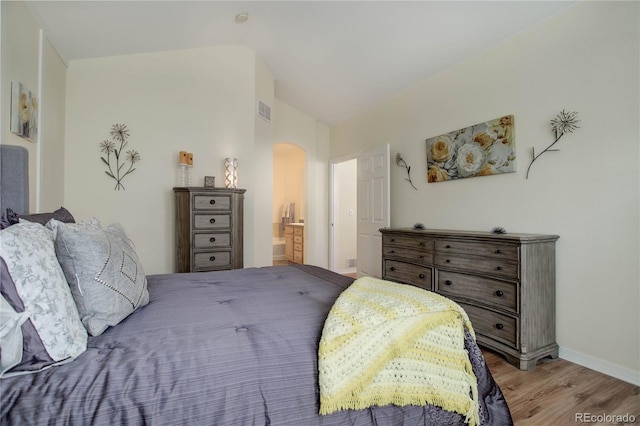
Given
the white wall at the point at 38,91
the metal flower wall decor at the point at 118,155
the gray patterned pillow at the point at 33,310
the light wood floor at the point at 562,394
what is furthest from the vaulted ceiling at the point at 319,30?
the light wood floor at the point at 562,394

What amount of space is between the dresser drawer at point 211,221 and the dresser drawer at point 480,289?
7.12 ft

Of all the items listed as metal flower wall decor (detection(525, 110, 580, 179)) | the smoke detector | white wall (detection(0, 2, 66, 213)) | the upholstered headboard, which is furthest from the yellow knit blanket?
the smoke detector

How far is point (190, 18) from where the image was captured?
2.85 meters

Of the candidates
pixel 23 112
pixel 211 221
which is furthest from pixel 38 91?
pixel 211 221

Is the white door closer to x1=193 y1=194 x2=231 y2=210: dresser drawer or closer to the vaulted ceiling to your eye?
the vaulted ceiling

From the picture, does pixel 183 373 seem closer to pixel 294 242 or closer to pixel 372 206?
pixel 372 206

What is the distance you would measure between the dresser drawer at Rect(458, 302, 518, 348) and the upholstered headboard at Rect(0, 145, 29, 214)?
301 cm

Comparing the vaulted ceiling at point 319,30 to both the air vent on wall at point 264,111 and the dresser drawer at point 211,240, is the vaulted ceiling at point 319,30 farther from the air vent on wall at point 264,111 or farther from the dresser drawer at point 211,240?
the dresser drawer at point 211,240

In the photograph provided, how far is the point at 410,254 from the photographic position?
3031mm

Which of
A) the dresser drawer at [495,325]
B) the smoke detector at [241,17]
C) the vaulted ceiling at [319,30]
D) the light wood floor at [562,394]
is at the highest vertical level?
the smoke detector at [241,17]

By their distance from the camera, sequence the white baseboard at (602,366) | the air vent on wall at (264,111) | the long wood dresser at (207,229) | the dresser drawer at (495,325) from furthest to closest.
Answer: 1. the air vent on wall at (264,111)
2. the long wood dresser at (207,229)
3. the dresser drawer at (495,325)
4. the white baseboard at (602,366)

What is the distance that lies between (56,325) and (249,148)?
3.08 meters

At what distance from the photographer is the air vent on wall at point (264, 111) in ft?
12.8

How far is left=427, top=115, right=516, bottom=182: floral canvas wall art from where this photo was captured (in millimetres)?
2625
